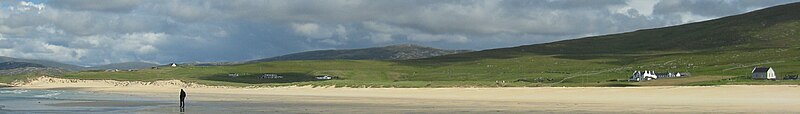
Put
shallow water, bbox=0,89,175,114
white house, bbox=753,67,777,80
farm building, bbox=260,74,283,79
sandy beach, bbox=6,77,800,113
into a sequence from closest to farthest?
sandy beach, bbox=6,77,800,113, shallow water, bbox=0,89,175,114, white house, bbox=753,67,777,80, farm building, bbox=260,74,283,79

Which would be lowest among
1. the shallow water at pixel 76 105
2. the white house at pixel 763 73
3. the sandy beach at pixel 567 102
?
the sandy beach at pixel 567 102

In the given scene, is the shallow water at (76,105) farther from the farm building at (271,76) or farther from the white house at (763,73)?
the farm building at (271,76)

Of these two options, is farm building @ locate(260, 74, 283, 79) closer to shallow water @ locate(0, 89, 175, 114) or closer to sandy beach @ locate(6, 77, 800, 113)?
sandy beach @ locate(6, 77, 800, 113)

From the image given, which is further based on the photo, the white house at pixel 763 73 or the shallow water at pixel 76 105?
the white house at pixel 763 73

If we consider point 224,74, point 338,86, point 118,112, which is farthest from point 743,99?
point 224,74

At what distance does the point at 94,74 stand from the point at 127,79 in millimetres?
19751

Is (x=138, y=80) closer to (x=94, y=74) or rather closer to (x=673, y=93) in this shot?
(x=94, y=74)

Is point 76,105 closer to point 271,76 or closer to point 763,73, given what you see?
point 763,73

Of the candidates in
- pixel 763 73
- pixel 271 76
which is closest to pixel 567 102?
pixel 763 73

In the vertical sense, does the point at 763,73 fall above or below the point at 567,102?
above

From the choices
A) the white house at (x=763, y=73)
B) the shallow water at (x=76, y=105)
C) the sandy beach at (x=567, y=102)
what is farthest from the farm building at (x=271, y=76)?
the shallow water at (x=76, y=105)

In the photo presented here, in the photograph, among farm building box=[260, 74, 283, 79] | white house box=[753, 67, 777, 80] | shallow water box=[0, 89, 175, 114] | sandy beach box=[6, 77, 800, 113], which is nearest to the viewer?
sandy beach box=[6, 77, 800, 113]

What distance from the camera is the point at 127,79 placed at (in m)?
180

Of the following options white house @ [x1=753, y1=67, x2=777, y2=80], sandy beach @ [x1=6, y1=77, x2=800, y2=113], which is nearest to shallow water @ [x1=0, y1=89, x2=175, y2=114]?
sandy beach @ [x1=6, y1=77, x2=800, y2=113]
